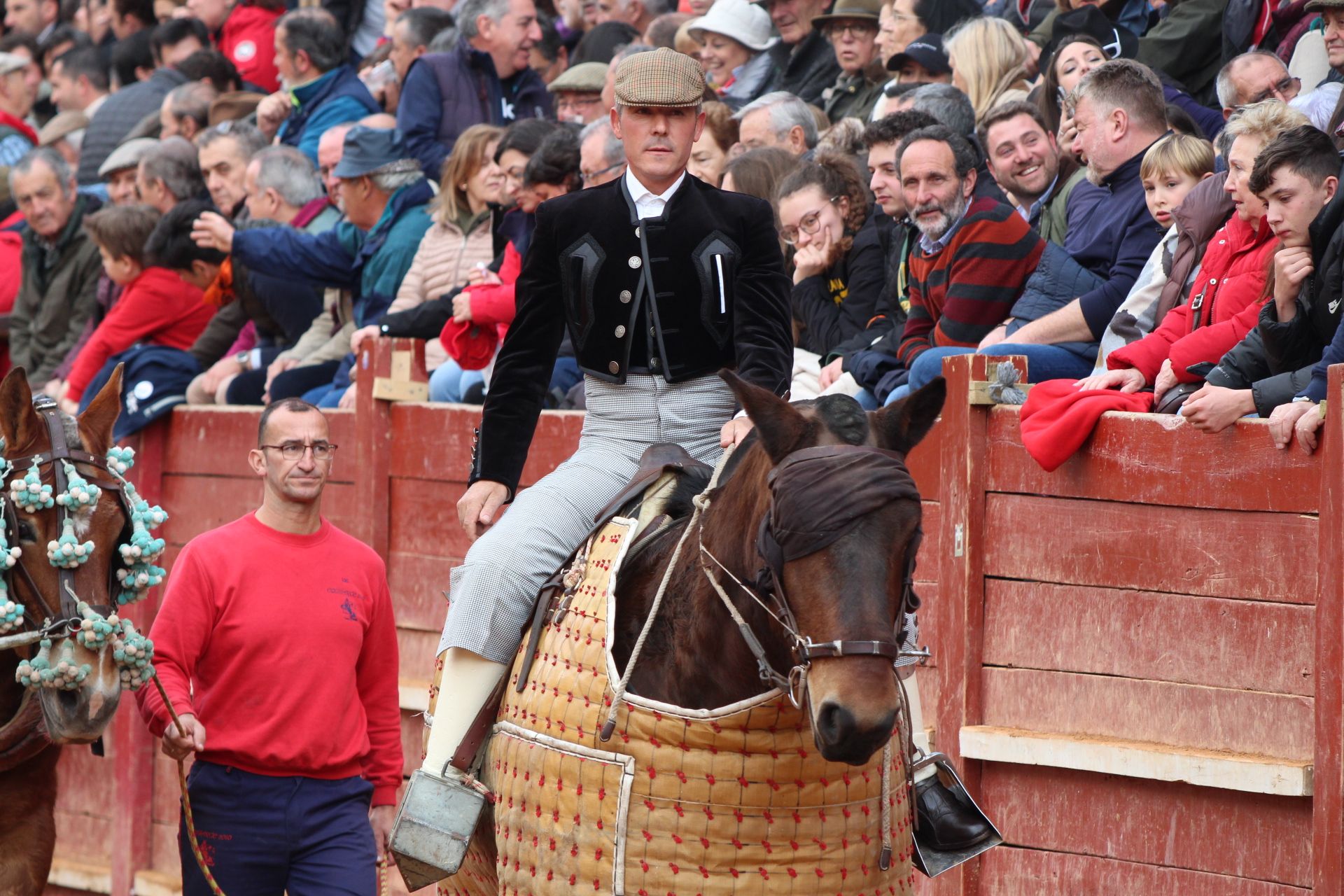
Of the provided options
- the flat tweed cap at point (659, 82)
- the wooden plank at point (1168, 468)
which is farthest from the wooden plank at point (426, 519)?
the flat tweed cap at point (659, 82)

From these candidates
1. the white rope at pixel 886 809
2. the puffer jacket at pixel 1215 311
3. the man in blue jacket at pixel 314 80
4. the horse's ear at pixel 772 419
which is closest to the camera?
the horse's ear at pixel 772 419

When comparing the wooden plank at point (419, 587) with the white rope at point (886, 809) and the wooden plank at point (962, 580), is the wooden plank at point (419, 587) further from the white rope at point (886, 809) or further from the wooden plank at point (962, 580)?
the white rope at point (886, 809)

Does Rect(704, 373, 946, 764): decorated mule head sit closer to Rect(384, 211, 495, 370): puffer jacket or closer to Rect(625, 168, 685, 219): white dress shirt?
Rect(625, 168, 685, 219): white dress shirt

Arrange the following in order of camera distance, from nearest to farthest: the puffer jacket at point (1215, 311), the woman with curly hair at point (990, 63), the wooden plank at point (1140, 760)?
1. the wooden plank at point (1140, 760)
2. the puffer jacket at point (1215, 311)
3. the woman with curly hair at point (990, 63)

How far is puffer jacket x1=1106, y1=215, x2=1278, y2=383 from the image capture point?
5285mm

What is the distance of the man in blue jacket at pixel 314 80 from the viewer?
11.0m

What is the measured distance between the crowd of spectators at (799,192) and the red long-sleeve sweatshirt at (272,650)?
2.00m

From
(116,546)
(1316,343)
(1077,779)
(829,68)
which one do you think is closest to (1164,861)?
(1077,779)

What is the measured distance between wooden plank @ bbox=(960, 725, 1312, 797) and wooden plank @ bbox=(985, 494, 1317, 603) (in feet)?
1.49

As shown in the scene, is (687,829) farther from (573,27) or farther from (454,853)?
(573,27)

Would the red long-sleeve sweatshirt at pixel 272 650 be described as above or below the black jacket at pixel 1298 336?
below

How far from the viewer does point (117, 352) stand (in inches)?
390

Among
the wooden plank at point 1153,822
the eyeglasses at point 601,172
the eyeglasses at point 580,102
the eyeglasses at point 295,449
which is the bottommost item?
the wooden plank at point 1153,822

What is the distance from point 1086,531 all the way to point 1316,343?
0.87 metres
